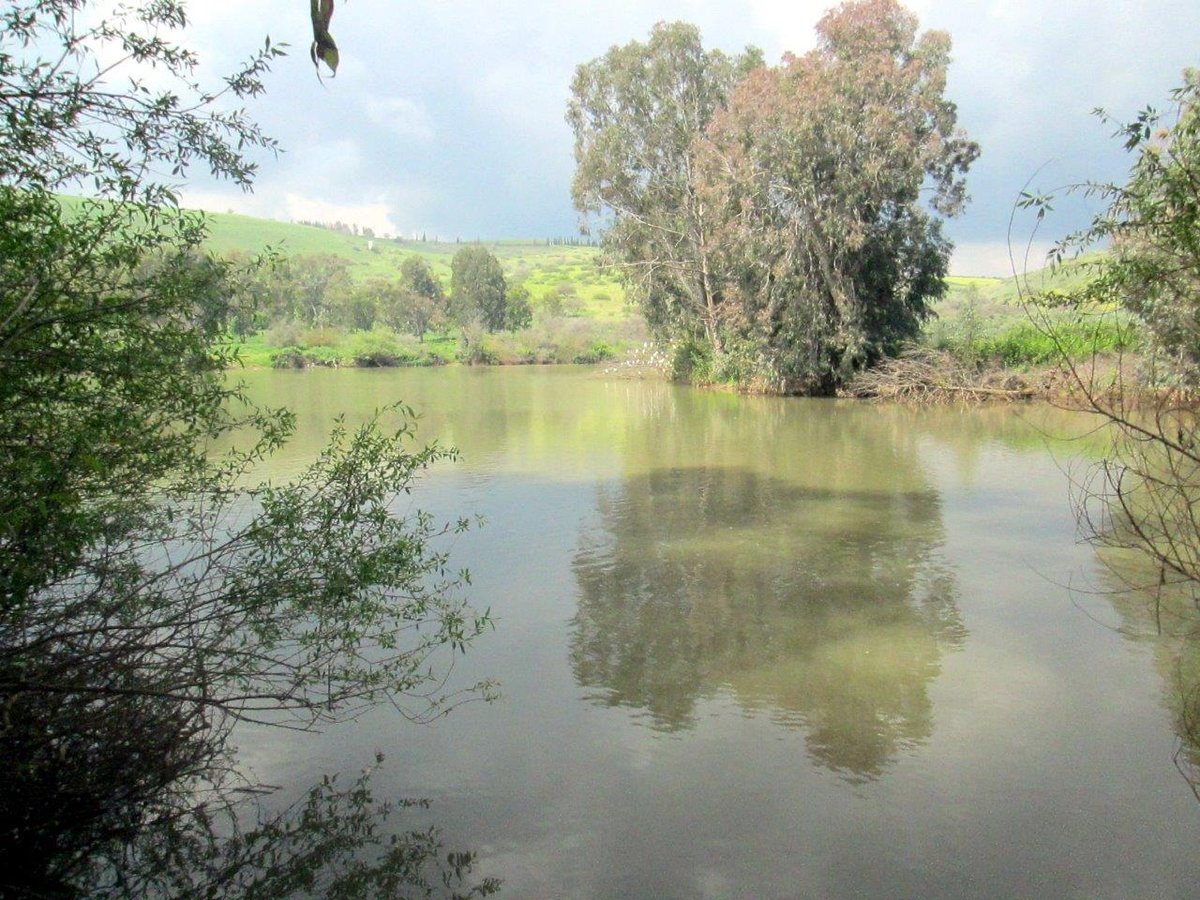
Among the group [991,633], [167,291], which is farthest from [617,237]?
[167,291]

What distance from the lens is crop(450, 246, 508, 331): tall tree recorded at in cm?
6938

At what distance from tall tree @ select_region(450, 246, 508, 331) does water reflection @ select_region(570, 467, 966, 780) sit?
58900 millimetres

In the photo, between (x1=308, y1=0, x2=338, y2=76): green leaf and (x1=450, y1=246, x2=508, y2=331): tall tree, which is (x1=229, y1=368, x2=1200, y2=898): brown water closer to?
(x1=308, y1=0, x2=338, y2=76): green leaf

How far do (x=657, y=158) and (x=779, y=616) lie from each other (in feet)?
94.8

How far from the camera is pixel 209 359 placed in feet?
16.5

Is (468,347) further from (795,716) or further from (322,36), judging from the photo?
(322,36)

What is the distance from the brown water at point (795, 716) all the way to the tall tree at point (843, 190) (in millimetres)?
12874

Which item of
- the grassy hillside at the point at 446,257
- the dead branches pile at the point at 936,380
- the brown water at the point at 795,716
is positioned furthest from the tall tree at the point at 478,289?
the brown water at the point at 795,716

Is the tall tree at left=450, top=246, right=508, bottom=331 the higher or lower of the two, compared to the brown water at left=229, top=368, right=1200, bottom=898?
higher

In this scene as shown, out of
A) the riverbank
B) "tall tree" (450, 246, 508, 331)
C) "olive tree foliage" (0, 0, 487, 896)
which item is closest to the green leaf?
"olive tree foliage" (0, 0, 487, 896)

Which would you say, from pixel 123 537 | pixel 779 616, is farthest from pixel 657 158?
pixel 123 537

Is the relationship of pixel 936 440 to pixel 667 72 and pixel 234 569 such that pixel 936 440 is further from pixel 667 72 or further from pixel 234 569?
pixel 667 72

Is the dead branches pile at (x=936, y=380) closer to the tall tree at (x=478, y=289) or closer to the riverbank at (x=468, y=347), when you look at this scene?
the riverbank at (x=468, y=347)

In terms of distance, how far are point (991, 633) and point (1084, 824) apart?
2.79m
